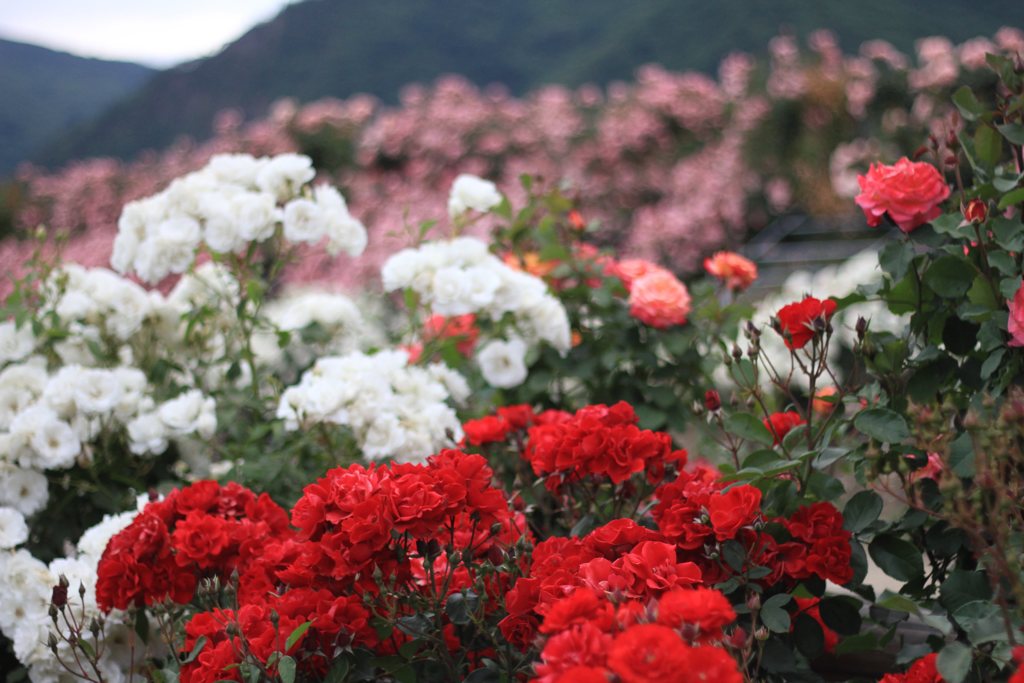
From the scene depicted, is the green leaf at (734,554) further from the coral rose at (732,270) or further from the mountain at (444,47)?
the mountain at (444,47)

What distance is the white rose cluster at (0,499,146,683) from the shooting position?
1.38 metres

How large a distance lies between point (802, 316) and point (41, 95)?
13858 mm

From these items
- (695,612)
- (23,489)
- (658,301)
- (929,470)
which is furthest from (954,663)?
(23,489)

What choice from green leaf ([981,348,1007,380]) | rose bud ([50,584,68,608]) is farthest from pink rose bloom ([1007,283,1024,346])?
rose bud ([50,584,68,608])

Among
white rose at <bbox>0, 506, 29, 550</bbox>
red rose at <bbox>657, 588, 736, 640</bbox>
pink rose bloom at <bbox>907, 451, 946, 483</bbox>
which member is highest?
red rose at <bbox>657, 588, 736, 640</bbox>

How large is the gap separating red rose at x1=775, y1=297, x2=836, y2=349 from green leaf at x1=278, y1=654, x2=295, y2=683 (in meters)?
0.72

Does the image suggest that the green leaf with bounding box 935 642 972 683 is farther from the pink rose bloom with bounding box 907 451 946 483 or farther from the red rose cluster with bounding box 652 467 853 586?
the pink rose bloom with bounding box 907 451 946 483

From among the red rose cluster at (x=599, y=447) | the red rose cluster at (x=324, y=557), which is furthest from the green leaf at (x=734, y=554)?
the red rose cluster at (x=324, y=557)

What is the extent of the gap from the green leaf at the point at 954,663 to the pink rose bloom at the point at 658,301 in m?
1.14

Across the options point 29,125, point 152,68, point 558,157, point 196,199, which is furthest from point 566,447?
point 152,68

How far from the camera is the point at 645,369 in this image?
2.05 metres

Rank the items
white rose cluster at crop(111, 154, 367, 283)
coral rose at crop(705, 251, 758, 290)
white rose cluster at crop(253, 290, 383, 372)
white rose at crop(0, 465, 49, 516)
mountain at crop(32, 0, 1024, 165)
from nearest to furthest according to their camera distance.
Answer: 1. white rose at crop(0, 465, 49, 516)
2. white rose cluster at crop(111, 154, 367, 283)
3. coral rose at crop(705, 251, 758, 290)
4. white rose cluster at crop(253, 290, 383, 372)
5. mountain at crop(32, 0, 1024, 165)

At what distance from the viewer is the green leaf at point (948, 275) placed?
1204 millimetres

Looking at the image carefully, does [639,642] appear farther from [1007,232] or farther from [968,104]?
[968,104]
